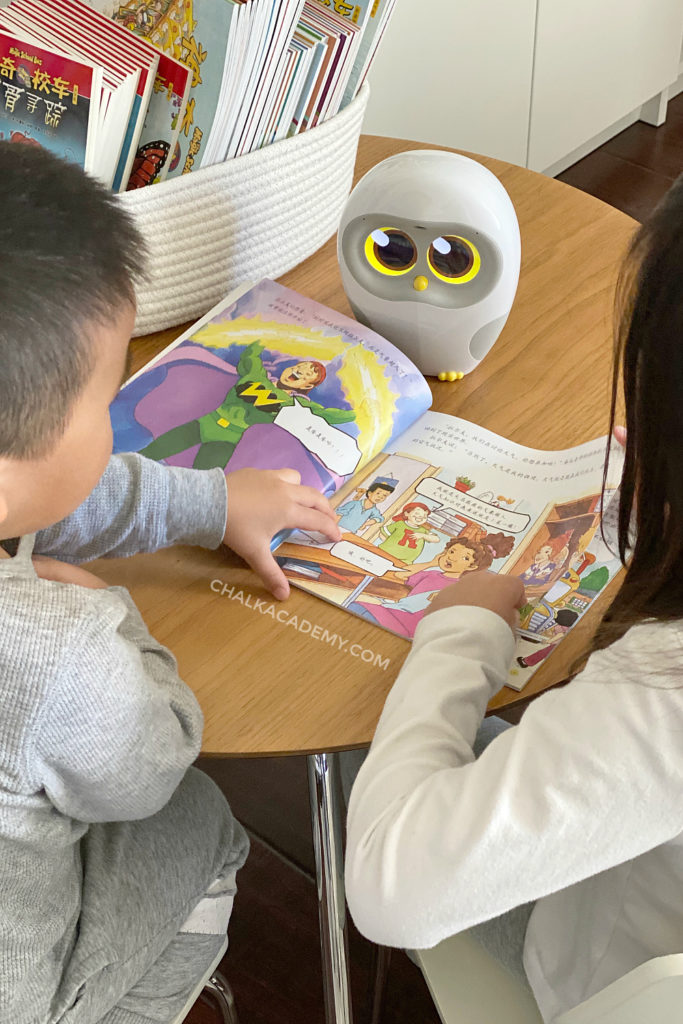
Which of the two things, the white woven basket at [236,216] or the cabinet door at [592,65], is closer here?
the white woven basket at [236,216]

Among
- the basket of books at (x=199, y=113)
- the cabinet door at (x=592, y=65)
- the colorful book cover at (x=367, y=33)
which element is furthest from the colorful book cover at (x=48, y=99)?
the cabinet door at (x=592, y=65)

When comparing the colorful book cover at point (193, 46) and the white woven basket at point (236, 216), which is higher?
the colorful book cover at point (193, 46)

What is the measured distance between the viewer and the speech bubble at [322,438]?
2.73 feet

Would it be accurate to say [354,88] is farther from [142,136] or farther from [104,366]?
[104,366]

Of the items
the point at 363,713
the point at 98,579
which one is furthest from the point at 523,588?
the point at 98,579

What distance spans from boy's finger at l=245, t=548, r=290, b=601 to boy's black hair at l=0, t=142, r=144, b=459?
19cm

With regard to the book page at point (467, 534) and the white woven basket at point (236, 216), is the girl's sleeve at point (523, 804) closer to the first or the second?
the book page at point (467, 534)

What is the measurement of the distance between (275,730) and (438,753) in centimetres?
12

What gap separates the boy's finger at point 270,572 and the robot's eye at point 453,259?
0.30 m

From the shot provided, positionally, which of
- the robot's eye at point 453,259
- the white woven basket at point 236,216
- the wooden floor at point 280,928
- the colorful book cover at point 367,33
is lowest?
the wooden floor at point 280,928

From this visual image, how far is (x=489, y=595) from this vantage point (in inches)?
27.9

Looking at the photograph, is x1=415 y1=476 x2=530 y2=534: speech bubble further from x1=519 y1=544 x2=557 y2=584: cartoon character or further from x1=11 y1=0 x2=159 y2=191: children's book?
x1=11 y1=0 x2=159 y2=191: children's book

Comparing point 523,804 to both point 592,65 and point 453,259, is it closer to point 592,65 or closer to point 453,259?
point 453,259

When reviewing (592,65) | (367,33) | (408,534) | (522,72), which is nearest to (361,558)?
(408,534)
